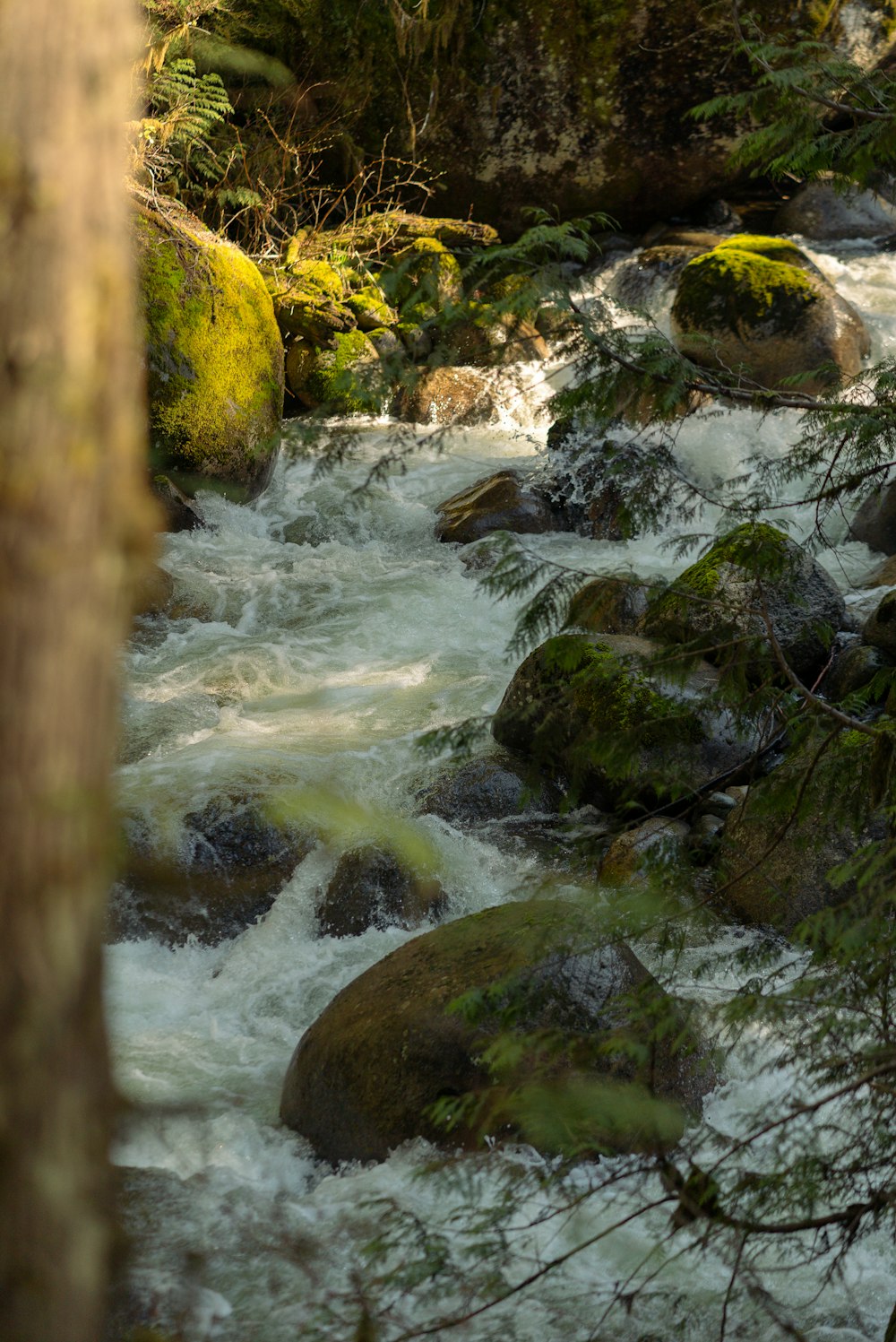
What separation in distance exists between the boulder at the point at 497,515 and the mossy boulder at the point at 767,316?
8.55 feet

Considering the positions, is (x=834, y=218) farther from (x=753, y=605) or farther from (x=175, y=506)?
(x=753, y=605)

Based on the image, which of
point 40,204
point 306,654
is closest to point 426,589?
point 306,654

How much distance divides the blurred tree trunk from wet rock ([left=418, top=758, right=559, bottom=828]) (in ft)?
16.8

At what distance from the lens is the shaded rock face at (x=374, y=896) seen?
5.32m

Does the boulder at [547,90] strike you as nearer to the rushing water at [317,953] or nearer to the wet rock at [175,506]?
the rushing water at [317,953]

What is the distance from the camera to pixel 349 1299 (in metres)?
1.64

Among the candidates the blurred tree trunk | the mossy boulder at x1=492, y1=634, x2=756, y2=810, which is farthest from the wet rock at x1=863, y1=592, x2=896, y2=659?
the blurred tree trunk

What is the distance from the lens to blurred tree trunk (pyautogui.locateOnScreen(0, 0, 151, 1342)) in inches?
38.7

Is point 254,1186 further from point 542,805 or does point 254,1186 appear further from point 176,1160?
point 542,805

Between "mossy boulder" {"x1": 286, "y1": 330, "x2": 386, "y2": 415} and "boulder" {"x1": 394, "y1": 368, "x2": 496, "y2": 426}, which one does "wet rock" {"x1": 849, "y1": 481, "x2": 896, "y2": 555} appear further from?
"mossy boulder" {"x1": 286, "y1": 330, "x2": 386, "y2": 415}

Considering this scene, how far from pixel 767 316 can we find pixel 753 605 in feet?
26.7

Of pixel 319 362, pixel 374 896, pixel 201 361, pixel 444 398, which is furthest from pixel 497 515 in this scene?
pixel 374 896

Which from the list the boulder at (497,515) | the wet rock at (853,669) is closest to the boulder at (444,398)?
the boulder at (497,515)

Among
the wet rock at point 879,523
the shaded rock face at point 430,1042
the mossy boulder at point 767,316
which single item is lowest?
the shaded rock face at point 430,1042
